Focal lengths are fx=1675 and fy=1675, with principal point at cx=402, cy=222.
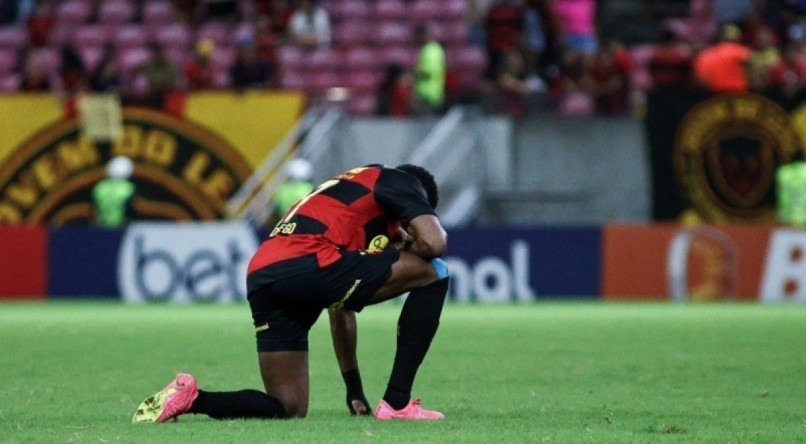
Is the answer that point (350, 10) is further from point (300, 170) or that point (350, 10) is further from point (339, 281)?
point (339, 281)

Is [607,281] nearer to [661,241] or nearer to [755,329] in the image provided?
[661,241]

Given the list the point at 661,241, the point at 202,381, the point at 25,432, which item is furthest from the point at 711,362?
the point at 661,241

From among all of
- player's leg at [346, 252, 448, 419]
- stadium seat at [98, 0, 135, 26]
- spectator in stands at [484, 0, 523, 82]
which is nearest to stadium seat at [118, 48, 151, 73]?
stadium seat at [98, 0, 135, 26]

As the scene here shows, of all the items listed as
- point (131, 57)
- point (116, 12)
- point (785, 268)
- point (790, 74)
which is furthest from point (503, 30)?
point (116, 12)

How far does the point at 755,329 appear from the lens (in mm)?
16625

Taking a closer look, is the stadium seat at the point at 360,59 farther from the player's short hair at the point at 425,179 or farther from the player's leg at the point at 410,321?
the player's leg at the point at 410,321

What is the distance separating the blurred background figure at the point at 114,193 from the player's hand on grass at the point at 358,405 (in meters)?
15.5

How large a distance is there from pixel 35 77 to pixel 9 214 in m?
2.19

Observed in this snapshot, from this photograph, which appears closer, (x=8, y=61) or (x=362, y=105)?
(x=362, y=105)

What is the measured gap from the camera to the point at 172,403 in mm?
8328

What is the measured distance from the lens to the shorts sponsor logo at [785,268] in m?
22.8

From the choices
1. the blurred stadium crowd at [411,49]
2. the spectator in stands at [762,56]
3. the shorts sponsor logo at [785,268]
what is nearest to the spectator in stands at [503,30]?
the blurred stadium crowd at [411,49]

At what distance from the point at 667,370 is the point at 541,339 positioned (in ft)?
11.2

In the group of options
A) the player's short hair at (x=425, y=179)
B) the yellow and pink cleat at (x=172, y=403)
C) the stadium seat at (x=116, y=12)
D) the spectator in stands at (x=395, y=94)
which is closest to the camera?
the yellow and pink cleat at (x=172, y=403)
